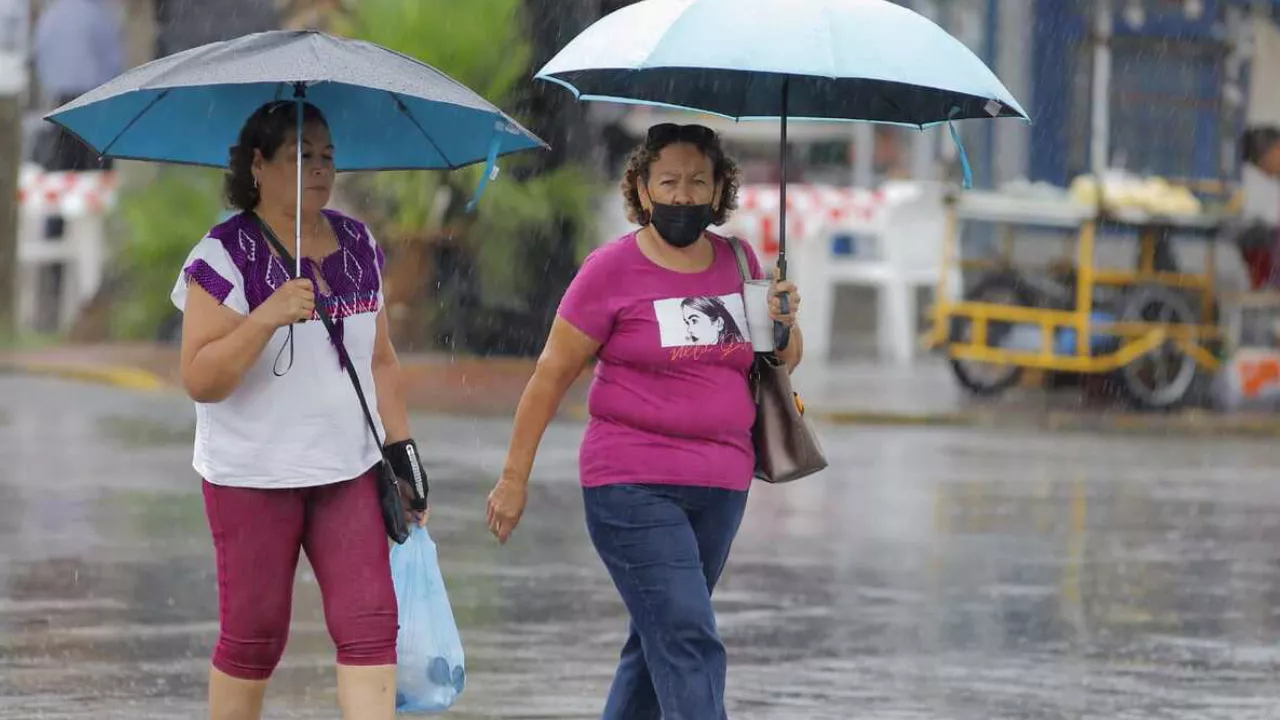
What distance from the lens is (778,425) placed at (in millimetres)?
6402

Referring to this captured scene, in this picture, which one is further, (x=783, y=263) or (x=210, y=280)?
(x=783, y=263)

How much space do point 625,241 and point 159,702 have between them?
247 cm

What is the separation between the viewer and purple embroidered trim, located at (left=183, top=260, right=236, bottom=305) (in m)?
5.85

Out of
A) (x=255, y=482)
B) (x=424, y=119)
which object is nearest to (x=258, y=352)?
(x=255, y=482)

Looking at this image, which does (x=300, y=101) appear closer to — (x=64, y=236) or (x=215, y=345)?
(x=215, y=345)

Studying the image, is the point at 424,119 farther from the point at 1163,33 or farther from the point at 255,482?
the point at 1163,33

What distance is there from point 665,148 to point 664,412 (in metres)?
0.64

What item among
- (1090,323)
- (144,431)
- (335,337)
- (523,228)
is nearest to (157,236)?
(523,228)

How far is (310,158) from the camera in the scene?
19.8ft

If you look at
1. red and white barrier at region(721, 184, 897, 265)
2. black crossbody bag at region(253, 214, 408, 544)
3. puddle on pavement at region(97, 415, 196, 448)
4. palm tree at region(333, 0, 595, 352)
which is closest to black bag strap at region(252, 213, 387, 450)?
black crossbody bag at region(253, 214, 408, 544)

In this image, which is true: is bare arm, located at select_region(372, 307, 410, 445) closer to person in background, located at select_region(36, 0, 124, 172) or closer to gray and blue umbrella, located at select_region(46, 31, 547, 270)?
gray and blue umbrella, located at select_region(46, 31, 547, 270)

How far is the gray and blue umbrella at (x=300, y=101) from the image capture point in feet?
19.0

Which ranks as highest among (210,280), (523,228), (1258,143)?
(1258,143)

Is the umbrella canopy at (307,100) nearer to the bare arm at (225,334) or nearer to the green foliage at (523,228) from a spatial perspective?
the bare arm at (225,334)
